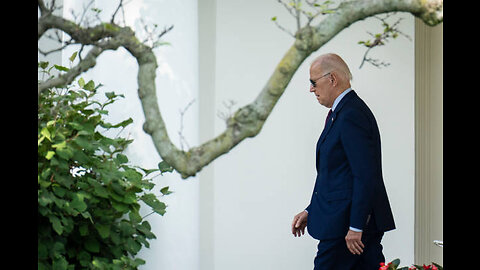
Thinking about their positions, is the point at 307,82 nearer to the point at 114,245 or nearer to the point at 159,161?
the point at 159,161

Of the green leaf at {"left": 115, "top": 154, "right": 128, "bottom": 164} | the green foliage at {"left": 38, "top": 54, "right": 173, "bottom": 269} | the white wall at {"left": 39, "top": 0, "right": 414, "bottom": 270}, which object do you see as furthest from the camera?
the white wall at {"left": 39, "top": 0, "right": 414, "bottom": 270}

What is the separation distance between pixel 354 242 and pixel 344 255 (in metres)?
0.21

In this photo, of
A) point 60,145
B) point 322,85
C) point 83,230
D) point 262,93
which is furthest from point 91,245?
point 262,93

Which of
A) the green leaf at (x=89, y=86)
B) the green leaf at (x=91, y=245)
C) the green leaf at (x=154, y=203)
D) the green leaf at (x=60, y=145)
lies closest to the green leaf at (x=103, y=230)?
the green leaf at (x=91, y=245)

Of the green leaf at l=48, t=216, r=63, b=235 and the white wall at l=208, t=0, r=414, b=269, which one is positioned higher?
the white wall at l=208, t=0, r=414, b=269

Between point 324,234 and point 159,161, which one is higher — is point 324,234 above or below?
below

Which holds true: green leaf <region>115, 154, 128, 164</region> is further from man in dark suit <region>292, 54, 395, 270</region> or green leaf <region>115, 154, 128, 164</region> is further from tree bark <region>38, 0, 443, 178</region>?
tree bark <region>38, 0, 443, 178</region>

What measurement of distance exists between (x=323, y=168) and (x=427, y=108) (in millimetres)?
1804

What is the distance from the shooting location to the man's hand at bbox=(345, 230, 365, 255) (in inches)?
142

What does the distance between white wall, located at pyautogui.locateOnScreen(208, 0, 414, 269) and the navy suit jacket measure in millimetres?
1018

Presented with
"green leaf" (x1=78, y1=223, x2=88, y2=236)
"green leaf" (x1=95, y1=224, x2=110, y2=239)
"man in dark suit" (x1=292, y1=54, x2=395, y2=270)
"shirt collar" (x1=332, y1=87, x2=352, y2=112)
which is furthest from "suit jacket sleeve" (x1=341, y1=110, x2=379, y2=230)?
"green leaf" (x1=78, y1=223, x2=88, y2=236)

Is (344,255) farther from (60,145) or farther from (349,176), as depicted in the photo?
(60,145)
